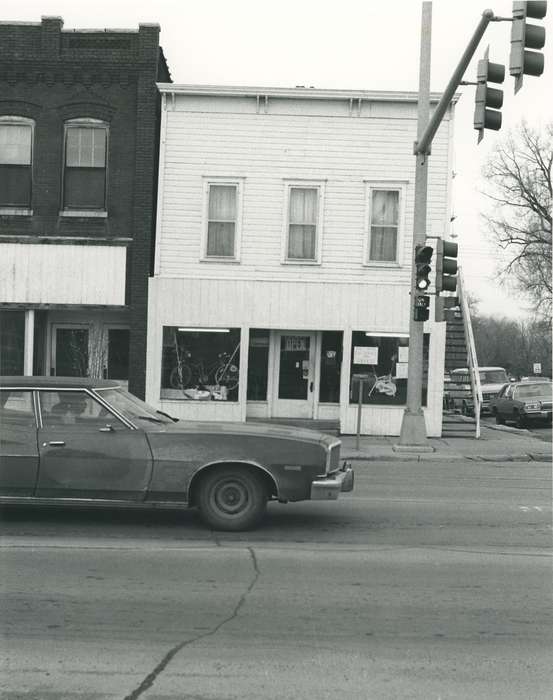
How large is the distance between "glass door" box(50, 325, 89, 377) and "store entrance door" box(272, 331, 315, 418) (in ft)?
15.4

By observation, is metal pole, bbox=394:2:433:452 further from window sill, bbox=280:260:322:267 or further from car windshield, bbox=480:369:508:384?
car windshield, bbox=480:369:508:384

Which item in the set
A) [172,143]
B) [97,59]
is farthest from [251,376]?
[97,59]

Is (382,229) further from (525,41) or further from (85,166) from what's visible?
(525,41)

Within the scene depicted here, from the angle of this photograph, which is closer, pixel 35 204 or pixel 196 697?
pixel 196 697

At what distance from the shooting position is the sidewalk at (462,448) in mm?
16969

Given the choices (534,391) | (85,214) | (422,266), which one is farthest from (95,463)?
(534,391)

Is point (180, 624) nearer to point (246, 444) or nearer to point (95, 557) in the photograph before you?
point (95, 557)

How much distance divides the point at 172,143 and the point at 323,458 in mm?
13854

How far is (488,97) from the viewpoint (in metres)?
12.4

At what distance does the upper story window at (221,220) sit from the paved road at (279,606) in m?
11.7

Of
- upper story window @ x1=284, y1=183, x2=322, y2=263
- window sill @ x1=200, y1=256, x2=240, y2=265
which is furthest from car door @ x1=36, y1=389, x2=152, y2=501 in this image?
upper story window @ x1=284, y1=183, x2=322, y2=263

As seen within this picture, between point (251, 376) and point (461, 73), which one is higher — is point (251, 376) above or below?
below

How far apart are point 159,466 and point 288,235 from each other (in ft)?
42.3

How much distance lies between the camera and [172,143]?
2080 centimetres
